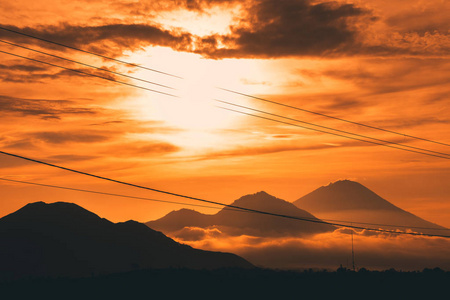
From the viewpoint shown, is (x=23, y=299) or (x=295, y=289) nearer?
(x=23, y=299)

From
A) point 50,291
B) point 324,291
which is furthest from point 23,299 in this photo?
point 324,291

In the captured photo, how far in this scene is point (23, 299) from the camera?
84.2 m

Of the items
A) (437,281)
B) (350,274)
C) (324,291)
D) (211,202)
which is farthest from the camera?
(350,274)

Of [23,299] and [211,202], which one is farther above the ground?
[211,202]

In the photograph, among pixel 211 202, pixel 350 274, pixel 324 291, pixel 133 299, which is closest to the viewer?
pixel 211 202

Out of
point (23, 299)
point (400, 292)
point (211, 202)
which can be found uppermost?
point (211, 202)

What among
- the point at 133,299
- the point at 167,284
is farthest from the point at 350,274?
the point at 133,299

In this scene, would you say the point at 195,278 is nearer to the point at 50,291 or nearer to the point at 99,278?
the point at 99,278

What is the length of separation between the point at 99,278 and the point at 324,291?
1698 inches

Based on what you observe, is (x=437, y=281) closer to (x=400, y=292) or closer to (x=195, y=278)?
(x=400, y=292)

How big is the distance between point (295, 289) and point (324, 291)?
495cm

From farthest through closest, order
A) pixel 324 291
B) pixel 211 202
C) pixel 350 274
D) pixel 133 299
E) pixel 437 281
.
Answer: pixel 350 274 < pixel 437 281 < pixel 324 291 < pixel 133 299 < pixel 211 202

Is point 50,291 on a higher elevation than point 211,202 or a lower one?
lower

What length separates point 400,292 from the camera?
8650 cm
